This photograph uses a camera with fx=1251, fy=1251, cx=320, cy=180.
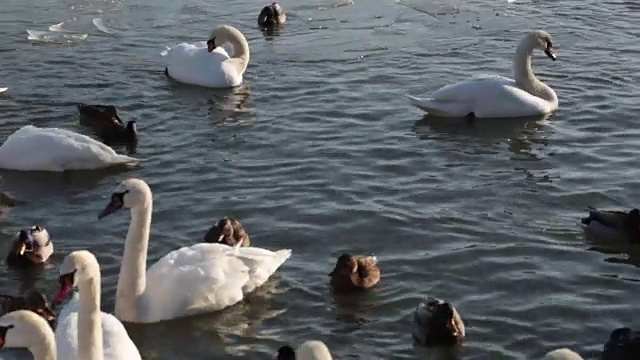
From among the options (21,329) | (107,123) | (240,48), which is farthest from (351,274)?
(240,48)

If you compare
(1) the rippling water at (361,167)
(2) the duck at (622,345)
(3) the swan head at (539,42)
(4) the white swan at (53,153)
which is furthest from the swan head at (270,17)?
(2) the duck at (622,345)

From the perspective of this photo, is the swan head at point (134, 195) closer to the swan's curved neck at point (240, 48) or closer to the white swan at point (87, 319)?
the white swan at point (87, 319)

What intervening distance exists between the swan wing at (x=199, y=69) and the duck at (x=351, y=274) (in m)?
7.15

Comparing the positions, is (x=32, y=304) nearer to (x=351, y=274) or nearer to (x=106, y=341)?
(x=106, y=341)

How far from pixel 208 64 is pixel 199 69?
15cm

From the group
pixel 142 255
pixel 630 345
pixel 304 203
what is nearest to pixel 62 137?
pixel 304 203

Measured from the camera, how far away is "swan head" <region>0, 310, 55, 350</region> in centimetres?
706

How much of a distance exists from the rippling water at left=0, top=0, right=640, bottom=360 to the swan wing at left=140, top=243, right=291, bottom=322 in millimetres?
127

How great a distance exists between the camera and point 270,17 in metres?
20.1

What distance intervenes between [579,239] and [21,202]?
17.7 ft

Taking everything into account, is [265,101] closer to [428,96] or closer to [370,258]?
[428,96]

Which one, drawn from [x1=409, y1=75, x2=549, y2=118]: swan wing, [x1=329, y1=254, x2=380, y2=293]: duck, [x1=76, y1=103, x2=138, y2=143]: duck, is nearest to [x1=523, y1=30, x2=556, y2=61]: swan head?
[x1=409, y1=75, x2=549, y2=118]: swan wing

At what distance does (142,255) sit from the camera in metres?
9.62

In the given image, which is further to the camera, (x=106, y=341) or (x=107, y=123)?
(x=107, y=123)
